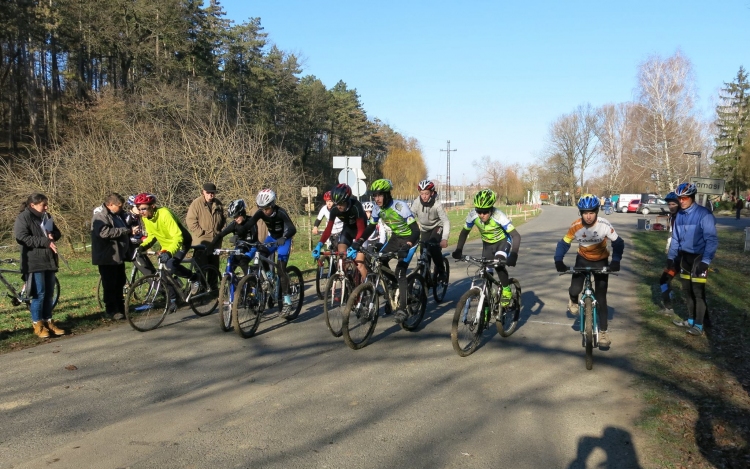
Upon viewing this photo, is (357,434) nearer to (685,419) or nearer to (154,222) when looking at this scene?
(685,419)

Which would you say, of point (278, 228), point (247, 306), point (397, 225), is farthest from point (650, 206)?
point (247, 306)

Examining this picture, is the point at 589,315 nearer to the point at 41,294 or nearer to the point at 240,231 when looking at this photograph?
the point at 240,231

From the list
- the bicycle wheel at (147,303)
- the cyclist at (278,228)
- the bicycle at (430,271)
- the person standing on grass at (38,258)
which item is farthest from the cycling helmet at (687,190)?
the person standing on grass at (38,258)

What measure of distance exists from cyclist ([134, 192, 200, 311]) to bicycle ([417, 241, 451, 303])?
11.2ft

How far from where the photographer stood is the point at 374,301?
726cm

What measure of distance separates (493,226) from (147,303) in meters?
4.82

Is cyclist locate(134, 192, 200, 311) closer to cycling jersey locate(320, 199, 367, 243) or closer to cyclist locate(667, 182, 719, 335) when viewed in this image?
cycling jersey locate(320, 199, 367, 243)

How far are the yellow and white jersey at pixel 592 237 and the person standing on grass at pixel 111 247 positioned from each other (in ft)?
20.8

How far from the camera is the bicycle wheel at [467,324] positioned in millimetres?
6547

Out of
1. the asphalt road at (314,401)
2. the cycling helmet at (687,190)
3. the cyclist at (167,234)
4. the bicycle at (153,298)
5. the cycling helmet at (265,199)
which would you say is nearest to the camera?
the asphalt road at (314,401)

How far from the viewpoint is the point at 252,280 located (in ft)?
25.0

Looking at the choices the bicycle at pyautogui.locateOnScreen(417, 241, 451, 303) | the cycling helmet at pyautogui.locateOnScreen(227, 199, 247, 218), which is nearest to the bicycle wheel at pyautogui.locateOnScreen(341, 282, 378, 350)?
the bicycle at pyautogui.locateOnScreen(417, 241, 451, 303)

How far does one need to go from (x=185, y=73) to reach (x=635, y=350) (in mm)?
39598

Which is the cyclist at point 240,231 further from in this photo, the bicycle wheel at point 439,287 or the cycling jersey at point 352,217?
the bicycle wheel at point 439,287
